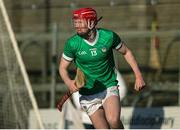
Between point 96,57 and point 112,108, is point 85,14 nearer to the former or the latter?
point 96,57

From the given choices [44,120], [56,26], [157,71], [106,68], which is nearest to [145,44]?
[157,71]

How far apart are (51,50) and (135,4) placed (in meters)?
1.41

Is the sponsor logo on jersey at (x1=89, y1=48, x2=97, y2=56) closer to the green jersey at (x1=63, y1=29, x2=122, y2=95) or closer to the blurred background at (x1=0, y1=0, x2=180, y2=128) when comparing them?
the green jersey at (x1=63, y1=29, x2=122, y2=95)

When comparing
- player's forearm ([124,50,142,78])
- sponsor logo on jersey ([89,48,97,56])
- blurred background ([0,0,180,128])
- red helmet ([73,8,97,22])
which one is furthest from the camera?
blurred background ([0,0,180,128])

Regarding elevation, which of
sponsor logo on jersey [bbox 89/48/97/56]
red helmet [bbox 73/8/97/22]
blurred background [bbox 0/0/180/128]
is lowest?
blurred background [bbox 0/0/180/128]

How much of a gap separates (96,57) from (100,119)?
618 mm

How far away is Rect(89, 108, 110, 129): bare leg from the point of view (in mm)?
7785

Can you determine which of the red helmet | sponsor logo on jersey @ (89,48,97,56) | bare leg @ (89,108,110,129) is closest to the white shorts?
bare leg @ (89,108,110,129)

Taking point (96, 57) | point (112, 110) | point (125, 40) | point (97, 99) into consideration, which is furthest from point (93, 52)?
point (125, 40)

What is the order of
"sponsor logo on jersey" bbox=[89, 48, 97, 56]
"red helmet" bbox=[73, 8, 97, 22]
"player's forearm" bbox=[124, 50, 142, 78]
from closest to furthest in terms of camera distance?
"red helmet" bbox=[73, 8, 97, 22] < "sponsor logo on jersey" bbox=[89, 48, 97, 56] < "player's forearm" bbox=[124, 50, 142, 78]

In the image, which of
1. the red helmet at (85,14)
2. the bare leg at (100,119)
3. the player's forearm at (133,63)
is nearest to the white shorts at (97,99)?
the bare leg at (100,119)

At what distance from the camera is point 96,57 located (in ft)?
25.2

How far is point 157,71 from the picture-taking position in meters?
11.6

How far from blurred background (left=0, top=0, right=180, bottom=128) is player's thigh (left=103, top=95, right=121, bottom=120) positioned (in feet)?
10.5
